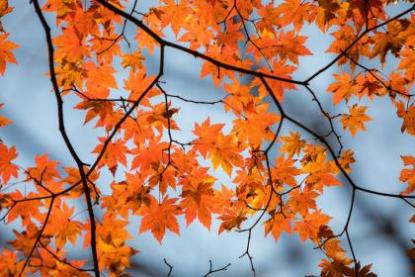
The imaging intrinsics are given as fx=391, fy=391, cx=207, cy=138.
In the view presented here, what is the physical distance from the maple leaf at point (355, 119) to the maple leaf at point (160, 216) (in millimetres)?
1268

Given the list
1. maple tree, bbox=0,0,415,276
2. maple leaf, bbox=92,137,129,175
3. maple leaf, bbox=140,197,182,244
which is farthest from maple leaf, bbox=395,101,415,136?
maple leaf, bbox=92,137,129,175

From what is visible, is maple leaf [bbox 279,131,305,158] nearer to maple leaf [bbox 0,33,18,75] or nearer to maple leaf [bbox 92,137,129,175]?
maple leaf [bbox 92,137,129,175]

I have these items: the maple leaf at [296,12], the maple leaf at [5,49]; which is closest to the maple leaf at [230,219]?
the maple leaf at [296,12]

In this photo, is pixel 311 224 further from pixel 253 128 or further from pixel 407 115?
pixel 407 115

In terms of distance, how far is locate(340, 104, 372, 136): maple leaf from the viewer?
255cm

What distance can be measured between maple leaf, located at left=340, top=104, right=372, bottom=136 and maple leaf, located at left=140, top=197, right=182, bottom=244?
4.16ft

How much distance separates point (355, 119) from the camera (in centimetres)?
257

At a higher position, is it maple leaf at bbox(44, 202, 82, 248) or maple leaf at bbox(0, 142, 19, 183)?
maple leaf at bbox(0, 142, 19, 183)

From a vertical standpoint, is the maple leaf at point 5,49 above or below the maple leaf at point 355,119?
above

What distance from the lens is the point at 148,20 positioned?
2.78 metres

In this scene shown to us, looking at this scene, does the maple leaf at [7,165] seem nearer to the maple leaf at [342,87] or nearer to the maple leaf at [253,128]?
the maple leaf at [253,128]

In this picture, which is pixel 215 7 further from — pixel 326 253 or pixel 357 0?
pixel 326 253

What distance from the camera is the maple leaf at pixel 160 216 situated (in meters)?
2.11

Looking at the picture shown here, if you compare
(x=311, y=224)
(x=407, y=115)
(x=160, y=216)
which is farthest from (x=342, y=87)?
(x=160, y=216)
